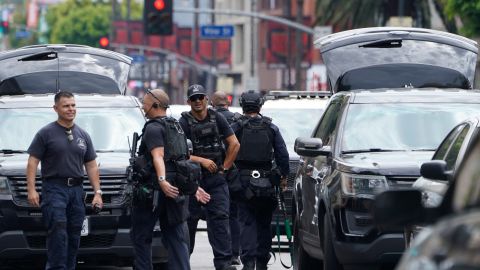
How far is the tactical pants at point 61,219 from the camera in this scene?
13070 millimetres

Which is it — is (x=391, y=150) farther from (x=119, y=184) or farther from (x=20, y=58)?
(x=20, y=58)

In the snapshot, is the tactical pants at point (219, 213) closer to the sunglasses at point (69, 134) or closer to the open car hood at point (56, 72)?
the sunglasses at point (69, 134)

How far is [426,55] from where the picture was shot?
64.6ft

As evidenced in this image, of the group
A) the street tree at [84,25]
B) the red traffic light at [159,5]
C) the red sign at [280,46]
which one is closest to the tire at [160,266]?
the red traffic light at [159,5]

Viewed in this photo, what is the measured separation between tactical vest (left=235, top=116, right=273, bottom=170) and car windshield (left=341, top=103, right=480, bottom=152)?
220cm

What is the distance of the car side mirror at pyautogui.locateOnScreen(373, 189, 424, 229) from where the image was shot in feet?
20.7

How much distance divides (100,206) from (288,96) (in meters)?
8.60

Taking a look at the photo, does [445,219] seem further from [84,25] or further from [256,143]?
[84,25]

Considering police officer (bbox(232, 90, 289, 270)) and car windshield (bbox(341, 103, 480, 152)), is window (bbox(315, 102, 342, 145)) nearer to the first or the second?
car windshield (bbox(341, 103, 480, 152))

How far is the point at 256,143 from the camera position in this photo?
1538 centimetres

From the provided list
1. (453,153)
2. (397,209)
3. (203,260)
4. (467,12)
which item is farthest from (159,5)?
(397,209)

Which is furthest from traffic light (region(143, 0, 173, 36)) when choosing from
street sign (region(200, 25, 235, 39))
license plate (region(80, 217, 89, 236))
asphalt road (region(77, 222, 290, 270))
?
license plate (region(80, 217, 89, 236))

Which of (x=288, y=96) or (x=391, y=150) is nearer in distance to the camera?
(x=391, y=150)

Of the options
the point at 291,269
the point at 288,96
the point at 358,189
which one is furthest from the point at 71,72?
the point at 358,189
